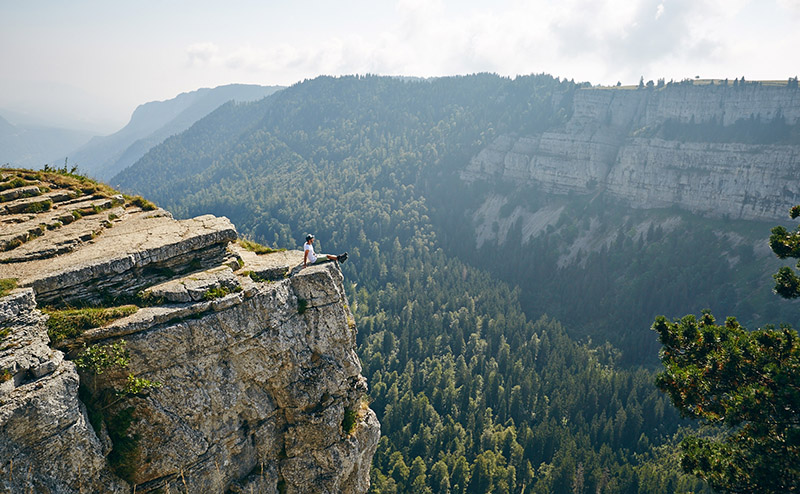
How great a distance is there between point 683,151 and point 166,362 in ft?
581

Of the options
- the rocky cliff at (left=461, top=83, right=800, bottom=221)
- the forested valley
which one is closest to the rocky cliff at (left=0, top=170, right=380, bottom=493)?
the forested valley

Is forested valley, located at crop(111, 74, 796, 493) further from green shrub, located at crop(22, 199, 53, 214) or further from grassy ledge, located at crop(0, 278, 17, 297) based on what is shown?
grassy ledge, located at crop(0, 278, 17, 297)

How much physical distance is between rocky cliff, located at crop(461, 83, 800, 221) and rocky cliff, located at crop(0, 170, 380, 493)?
152m

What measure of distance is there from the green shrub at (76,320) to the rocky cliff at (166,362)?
0.16 feet

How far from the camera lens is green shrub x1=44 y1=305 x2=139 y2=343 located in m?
15.8

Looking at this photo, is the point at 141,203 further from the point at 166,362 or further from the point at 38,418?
the point at 38,418

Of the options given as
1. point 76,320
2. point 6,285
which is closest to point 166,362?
point 76,320

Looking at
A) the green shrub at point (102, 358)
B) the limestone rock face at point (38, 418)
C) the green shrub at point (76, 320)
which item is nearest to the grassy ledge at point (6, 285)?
the limestone rock face at point (38, 418)

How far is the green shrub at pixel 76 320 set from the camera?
1581 cm

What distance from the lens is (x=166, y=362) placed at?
17516mm

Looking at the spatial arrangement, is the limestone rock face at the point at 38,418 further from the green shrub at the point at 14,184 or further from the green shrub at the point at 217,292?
the green shrub at the point at 14,184

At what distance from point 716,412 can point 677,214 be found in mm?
156106

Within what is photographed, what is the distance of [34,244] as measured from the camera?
66.7ft

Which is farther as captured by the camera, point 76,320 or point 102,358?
point 76,320
